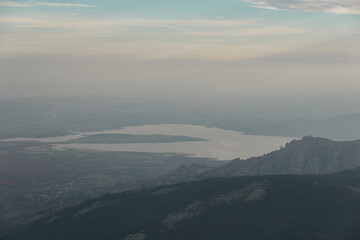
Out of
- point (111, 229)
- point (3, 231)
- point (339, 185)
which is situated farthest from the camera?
point (3, 231)

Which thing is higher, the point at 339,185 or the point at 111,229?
the point at 339,185

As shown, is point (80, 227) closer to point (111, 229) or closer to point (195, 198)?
point (111, 229)

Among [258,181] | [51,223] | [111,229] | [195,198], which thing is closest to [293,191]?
[258,181]

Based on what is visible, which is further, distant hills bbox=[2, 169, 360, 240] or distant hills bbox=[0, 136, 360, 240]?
distant hills bbox=[0, 136, 360, 240]

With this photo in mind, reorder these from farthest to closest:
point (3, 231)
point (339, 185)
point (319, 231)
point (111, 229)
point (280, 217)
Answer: point (3, 231) → point (339, 185) → point (111, 229) → point (280, 217) → point (319, 231)

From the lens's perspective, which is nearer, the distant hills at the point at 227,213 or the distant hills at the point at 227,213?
the distant hills at the point at 227,213

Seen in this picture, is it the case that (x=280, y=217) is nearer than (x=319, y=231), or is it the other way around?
(x=319, y=231)

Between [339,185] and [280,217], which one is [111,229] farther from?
[339,185]
